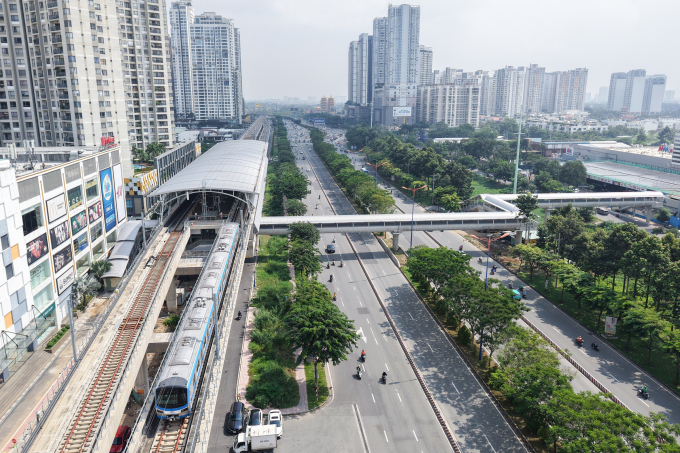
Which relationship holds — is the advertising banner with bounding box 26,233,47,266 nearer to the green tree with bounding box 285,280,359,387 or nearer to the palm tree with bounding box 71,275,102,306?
the palm tree with bounding box 71,275,102,306

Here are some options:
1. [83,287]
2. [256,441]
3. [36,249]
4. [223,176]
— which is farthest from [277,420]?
[223,176]

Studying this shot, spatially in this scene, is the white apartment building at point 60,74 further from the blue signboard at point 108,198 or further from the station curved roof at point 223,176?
the blue signboard at point 108,198

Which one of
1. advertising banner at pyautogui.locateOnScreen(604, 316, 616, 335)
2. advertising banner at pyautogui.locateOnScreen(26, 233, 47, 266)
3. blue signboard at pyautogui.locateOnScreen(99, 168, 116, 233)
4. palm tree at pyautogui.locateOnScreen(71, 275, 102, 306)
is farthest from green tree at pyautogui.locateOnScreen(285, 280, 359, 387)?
blue signboard at pyautogui.locateOnScreen(99, 168, 116, 233)

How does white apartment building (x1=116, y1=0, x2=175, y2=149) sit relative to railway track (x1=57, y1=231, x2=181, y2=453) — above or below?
above

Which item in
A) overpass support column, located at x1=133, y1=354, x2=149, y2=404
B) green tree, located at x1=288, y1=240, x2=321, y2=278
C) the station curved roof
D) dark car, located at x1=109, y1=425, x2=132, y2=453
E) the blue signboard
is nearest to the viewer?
dark car, located at x1=109, y1=425, x2=132, y2=453

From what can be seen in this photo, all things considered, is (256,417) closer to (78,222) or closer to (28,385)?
(28,385)

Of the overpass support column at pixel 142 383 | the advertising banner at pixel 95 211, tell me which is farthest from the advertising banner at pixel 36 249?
the overpass support column at pixel 142 383
